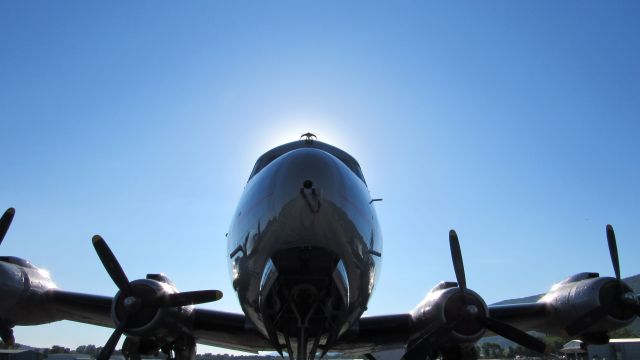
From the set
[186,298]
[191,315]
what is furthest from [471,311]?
[191,315]

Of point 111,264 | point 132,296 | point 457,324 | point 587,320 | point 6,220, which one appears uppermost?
point 6,220

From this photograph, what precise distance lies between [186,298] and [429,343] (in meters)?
5.02

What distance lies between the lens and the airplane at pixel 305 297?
732 cm

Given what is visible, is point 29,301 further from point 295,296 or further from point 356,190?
point 356,190

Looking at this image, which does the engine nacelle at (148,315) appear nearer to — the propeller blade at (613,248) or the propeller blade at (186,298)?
the propeller blade at (186,298)

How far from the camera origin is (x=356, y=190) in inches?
321

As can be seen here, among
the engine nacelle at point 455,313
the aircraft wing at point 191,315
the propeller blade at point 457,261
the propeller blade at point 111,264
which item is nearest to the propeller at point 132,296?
the propeller blade at point 111,264

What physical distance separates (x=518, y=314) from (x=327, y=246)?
7881 millimetres

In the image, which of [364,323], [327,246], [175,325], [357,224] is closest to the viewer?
[327,246]

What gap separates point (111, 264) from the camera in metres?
9.70

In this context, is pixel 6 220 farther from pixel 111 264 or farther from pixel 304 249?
pixel 304 249

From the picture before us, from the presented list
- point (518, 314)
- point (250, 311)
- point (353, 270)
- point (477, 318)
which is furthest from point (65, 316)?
point (518, 314)

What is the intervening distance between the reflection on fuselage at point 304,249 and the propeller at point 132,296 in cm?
164

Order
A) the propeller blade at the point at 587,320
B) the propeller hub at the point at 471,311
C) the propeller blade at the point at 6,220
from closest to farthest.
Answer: the propeller hub at the point at 471,311 → the propeller blade at the point at 6,220 → the propeller blade at the point at 587,320
